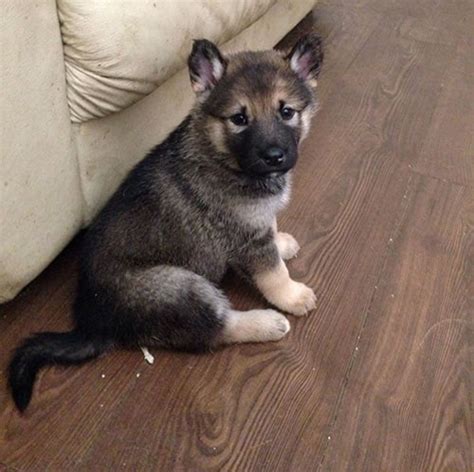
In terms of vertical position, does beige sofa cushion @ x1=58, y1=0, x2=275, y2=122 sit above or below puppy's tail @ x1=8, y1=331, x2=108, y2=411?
above

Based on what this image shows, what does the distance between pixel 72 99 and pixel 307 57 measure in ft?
2.09

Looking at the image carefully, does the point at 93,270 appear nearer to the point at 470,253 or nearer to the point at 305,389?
the point at 305,389

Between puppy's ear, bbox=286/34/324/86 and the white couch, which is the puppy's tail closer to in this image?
the white couch

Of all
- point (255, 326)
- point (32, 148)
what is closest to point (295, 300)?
point (255, 326)

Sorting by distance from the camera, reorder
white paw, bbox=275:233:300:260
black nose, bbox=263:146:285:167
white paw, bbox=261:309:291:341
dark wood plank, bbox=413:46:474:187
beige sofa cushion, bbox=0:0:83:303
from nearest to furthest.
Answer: beige sofa cushion, bbox=0:0:83:303
black nose, bbox=263:146:285:167
white paw, bbox=261:309:291:341
white paw, bbox=275:233:300:260
dark wood plank, bbox=413:46:474:187

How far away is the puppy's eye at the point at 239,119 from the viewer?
1351 millimetres

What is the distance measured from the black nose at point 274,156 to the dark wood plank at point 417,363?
615 mm

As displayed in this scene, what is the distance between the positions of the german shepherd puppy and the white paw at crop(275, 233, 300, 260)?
10.1 inches

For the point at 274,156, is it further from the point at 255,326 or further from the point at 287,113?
the point at 255,326

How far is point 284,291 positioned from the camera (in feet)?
5.21

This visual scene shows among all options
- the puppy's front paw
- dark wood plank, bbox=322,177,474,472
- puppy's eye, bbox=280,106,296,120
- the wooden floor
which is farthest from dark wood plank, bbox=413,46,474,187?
puppy's eye, bbox=280,106,296,120

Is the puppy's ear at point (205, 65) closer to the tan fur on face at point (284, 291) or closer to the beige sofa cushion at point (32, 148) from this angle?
the beige sofa cushion at point (32, 148)

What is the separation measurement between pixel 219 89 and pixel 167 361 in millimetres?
752

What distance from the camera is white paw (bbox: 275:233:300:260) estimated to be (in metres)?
1.79
